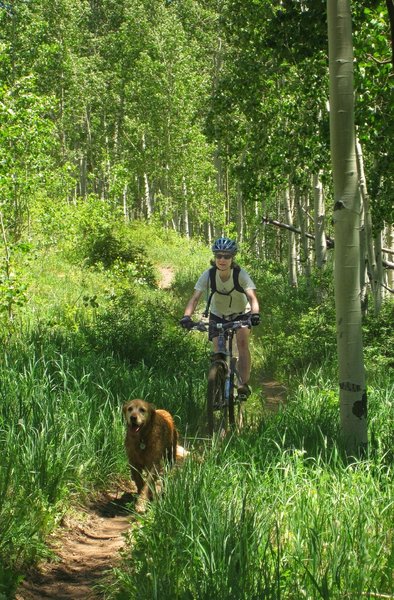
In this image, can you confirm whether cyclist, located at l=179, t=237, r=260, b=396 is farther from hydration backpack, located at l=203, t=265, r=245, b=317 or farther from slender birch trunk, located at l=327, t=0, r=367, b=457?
slender birch trunk, located at l=327, t=0, r=367, b=457

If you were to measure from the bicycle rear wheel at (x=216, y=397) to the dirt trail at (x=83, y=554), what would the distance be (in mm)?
1449

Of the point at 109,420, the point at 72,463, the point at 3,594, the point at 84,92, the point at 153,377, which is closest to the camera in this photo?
the point at 3,594

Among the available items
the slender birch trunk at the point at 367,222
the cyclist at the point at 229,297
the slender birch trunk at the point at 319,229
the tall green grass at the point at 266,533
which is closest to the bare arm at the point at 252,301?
the cyclist at the point at 229,297

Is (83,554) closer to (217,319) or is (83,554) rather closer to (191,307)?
(191,307)

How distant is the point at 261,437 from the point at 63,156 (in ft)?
128

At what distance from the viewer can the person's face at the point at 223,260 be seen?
7598 mm

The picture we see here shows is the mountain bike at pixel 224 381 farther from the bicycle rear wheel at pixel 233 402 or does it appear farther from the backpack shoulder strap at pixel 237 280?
the backpack shoulder strap at pixel 237 280

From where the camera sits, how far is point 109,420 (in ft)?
21.2

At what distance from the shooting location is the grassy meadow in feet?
11.1

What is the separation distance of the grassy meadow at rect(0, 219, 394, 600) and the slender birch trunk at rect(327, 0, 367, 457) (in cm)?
27

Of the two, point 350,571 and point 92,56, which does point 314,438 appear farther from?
point 92,56

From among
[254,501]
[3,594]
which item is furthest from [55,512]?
[254,501]

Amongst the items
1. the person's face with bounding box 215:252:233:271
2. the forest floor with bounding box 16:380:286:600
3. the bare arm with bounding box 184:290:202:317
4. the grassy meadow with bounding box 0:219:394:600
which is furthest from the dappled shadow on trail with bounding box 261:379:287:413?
the forest floor with bounding box 16:380:286:600

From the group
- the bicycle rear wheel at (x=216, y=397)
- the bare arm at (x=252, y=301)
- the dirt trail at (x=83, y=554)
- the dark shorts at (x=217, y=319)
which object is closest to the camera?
the dirt trail at (x=83, y=554)
